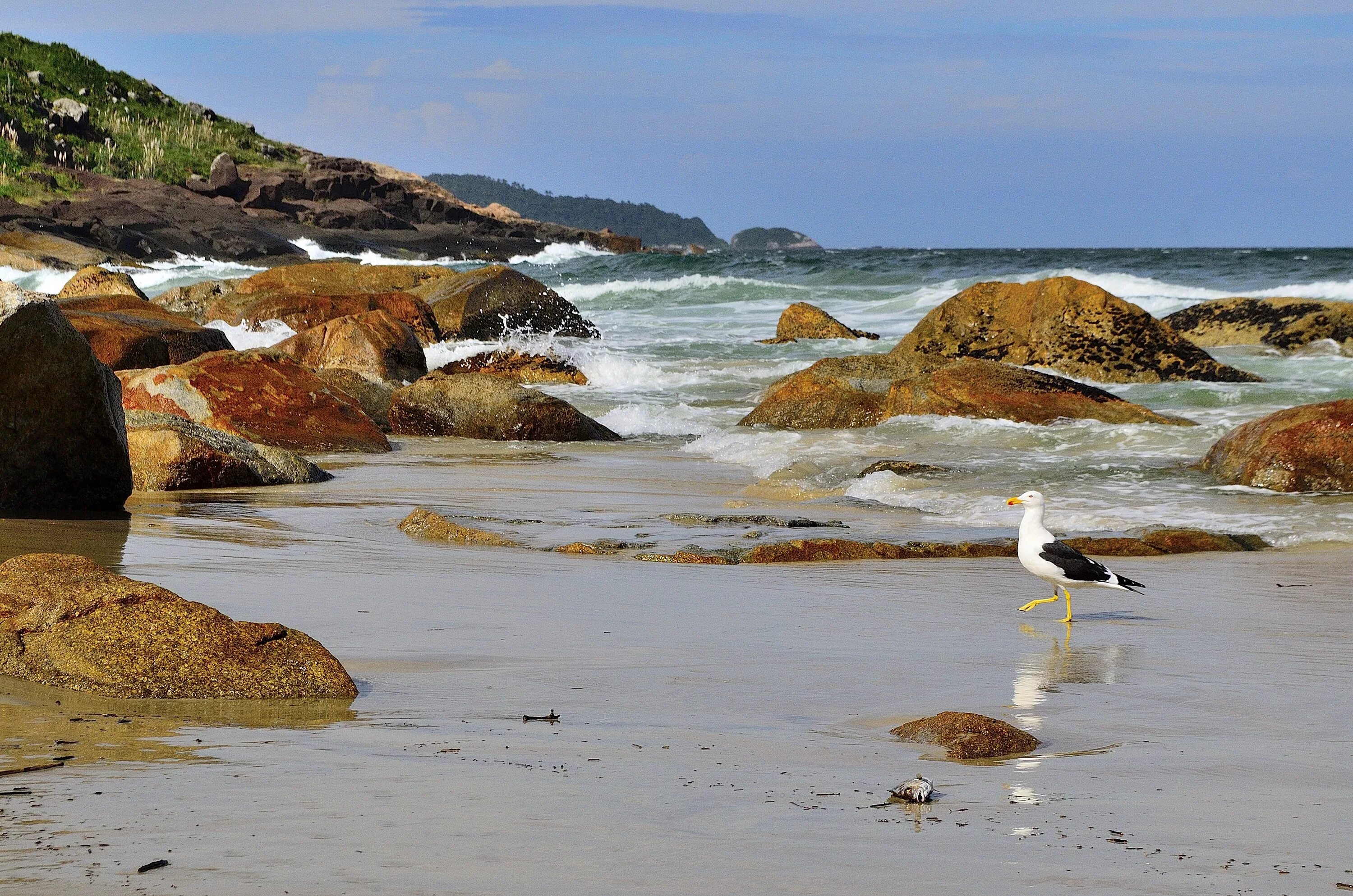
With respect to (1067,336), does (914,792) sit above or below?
below

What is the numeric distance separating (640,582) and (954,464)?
5954 millimetres

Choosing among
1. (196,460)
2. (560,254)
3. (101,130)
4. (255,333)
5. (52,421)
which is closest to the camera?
(52,421)

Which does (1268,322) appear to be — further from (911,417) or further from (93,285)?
(93,285)

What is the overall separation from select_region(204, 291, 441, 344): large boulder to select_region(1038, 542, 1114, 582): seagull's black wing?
15.7m

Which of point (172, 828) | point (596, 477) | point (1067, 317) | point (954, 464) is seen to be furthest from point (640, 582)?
point (1067, 317)

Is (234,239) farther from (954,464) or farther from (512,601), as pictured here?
(512,601)

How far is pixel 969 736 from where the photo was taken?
3.72 meters

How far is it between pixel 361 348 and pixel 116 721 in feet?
48.1

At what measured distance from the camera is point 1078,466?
11938 millimetres

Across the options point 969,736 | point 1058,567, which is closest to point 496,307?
point 1058,567

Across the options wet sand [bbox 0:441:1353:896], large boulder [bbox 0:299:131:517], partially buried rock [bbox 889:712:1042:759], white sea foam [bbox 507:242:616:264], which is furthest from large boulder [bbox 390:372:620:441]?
white sea foam [bbox 507:242:616:264]

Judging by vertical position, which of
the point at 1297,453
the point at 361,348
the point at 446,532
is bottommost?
the point at 446,532

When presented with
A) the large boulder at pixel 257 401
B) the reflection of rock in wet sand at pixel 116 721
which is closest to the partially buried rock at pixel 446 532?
the reflection of rock in wet sand at pixel 116 721

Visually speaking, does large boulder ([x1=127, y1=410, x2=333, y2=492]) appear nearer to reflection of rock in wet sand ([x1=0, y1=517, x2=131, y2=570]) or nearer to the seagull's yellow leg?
reflection of rock in wet sand ([x1=0, y1=517, x2=131, y2=570])
